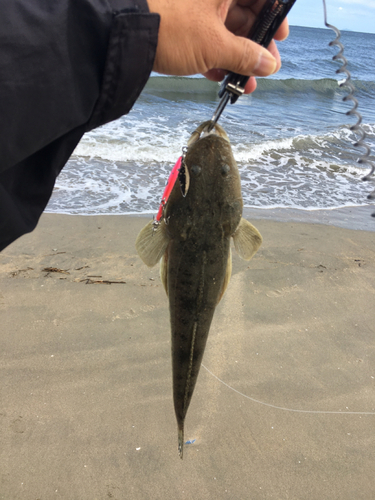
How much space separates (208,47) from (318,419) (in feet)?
12.1

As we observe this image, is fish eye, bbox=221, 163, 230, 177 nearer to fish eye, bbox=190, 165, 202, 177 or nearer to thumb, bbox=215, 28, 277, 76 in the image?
fish eye, bbox=190, 165, 202, 177

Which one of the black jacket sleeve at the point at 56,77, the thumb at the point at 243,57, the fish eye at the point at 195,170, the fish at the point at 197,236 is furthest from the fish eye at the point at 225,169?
the black jacket sleeve at the point at 56,77

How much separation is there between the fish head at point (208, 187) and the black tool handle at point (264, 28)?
34 cm

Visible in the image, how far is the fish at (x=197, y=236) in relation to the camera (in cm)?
217

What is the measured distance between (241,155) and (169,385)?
8971 millimetres

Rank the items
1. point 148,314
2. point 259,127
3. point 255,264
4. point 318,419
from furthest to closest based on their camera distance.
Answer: point 259,127 < point 255,264 < point 148,314 < point 318,419

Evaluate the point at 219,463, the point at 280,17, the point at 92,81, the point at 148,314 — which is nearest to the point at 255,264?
the point at 148,314

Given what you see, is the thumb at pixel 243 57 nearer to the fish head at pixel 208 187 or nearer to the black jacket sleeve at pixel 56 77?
the black jacket sleeve at pixel 56 77

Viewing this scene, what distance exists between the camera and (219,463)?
135 inches

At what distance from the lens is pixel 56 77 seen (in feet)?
4.27

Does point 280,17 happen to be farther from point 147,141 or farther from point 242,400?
point 147,141

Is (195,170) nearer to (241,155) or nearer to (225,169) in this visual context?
(225,169)

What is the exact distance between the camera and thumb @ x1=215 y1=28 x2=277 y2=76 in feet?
5.44

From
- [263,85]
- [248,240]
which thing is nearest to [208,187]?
[248,240]
